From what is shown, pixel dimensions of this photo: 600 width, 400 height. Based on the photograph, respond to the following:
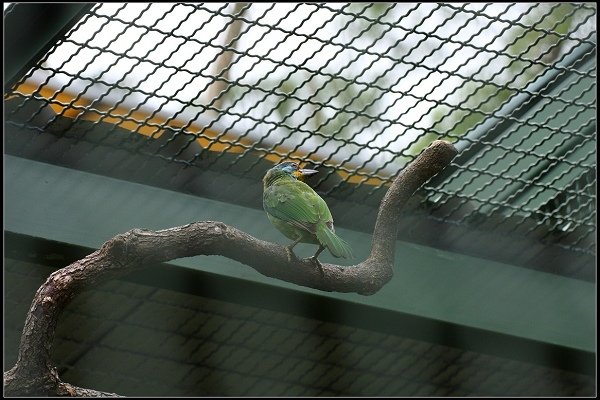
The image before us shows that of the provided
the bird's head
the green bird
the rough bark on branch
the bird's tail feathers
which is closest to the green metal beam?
the bird's head

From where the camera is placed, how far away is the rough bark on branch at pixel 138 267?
1924mm

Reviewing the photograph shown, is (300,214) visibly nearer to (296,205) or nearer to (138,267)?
(296,205)

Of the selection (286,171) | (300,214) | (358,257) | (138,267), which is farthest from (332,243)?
(138,267)

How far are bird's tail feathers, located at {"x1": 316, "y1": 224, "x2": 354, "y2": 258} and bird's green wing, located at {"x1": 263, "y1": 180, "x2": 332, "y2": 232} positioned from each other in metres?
0.04

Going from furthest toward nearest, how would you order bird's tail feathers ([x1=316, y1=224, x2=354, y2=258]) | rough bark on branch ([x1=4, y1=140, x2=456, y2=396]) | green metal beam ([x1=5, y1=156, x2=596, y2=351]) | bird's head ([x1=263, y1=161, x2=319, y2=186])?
1. bird's head ([x1=263, y1=161, x2=319, y2=186])
2. green metal beam ([x1=5, y1=156, x2=596, y2=351])
3. bird's tail feathers ([x1=316, y1=224, x2=354, y2=258])
4. rough bark on branch ([x1=4, y1=140, x2=456, y2=396])

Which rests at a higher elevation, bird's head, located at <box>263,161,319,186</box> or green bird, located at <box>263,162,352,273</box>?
bird's head, located at <box>263,161,319,186</box>

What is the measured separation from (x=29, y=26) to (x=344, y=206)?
144cm

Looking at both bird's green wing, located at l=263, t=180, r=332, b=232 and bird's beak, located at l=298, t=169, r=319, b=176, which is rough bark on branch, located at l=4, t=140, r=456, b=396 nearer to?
bird's green wing, located at l=263, t=180, r=332, b=232

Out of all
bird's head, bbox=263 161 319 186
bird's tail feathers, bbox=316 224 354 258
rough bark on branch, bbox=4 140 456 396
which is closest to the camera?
rough bark on branch, bbox=4 140 456 396

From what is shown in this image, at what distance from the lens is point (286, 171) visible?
10.9 ft

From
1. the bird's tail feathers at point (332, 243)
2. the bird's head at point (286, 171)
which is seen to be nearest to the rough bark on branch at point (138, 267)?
the bird's tail feathers at point (332, 243)

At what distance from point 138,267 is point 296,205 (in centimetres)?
104

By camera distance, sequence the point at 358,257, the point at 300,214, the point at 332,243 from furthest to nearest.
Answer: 1. the point at 358,257
2. the point at 300,214
3. the point at 332,243

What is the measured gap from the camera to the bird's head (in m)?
3.31
